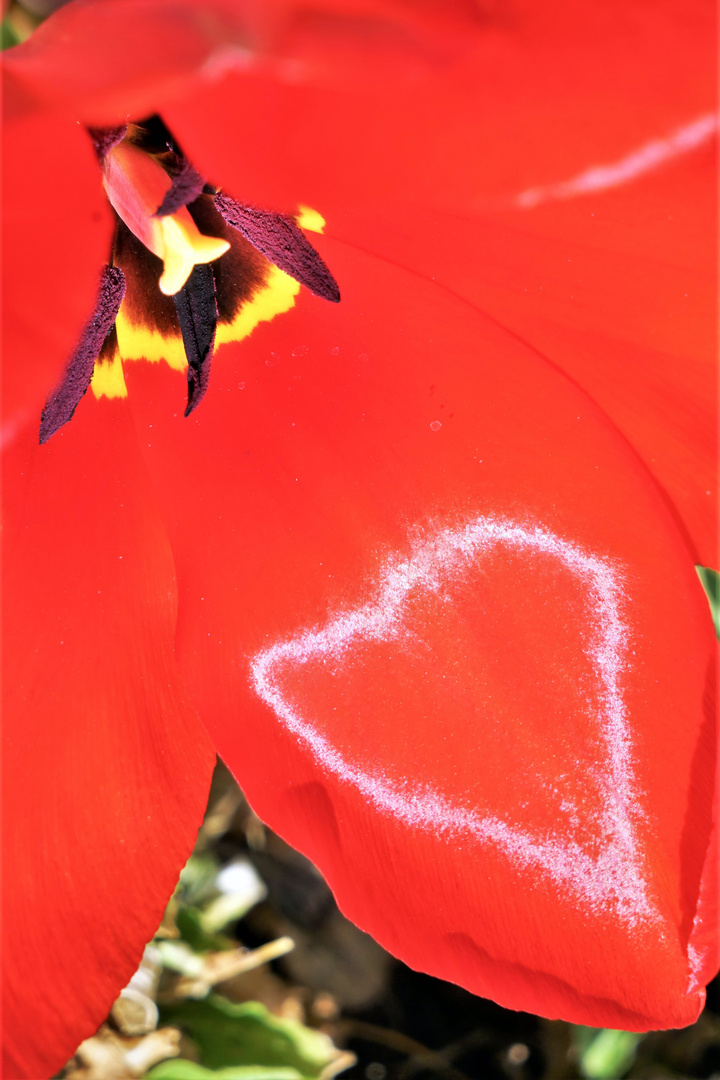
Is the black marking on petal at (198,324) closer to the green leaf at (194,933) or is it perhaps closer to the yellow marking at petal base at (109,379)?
the yellow marking at petal base at (109,379)

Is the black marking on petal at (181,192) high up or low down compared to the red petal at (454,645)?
up

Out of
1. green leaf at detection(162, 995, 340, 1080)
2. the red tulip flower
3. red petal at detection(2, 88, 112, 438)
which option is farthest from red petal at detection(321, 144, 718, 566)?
green leaf at detection(162, 995, 340, 1080)

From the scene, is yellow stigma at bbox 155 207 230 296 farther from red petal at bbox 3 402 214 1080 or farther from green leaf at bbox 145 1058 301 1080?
green leaf at bbox 145 1058 301 1080

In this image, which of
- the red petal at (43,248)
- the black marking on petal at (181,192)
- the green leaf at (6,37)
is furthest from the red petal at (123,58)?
the green leaf at (6,37)

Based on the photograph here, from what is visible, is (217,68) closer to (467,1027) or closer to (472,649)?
(472,649)

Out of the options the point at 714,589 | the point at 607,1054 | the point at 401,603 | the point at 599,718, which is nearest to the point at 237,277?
the point at 401,603

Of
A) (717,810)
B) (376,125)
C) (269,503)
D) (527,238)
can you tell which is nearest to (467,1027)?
(717,810)
